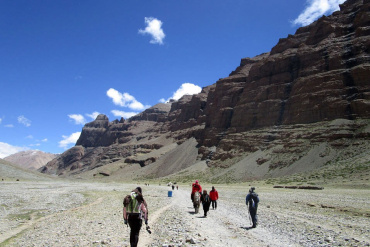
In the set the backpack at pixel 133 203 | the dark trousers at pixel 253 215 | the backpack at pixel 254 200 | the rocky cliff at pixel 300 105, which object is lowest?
→ the dark trousers at pixel 253 215

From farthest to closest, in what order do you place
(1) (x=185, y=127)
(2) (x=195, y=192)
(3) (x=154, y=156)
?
(1) (x=185, y=127), (3) (x=154, y=156), (2) (x=195, y=192)

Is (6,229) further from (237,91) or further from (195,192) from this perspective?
(237,91)

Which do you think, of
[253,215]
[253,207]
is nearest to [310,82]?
[253,207]

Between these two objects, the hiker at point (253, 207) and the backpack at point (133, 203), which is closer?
the backpack at point (133, 203)

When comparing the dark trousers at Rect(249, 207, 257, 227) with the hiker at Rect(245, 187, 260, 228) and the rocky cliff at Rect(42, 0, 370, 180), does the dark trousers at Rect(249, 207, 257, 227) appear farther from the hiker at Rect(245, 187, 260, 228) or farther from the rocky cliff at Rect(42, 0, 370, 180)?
the rocky cliff at Rect(42, 0, 370, 180)

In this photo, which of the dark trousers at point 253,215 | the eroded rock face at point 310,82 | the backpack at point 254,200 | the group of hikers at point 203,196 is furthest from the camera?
the eroded rock face at point 310,82

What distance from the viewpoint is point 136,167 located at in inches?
6796

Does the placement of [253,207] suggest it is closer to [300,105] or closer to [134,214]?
[134,214]

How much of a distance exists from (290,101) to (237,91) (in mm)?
41416

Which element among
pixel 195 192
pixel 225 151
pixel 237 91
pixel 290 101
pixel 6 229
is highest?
pixel 237 91

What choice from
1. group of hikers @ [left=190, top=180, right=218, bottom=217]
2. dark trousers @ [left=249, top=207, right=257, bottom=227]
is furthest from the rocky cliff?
dark trousers @ [left=249, top=207, right=257, bottom=227]

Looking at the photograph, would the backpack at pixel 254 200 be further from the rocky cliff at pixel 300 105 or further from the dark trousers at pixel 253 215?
the rocky cliff at pixel 300 105

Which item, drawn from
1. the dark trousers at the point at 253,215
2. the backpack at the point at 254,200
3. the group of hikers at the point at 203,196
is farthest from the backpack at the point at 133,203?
the group of hikers at the point at 203,196

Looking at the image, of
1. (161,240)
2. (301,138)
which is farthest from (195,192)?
(301,138)
